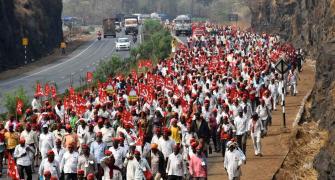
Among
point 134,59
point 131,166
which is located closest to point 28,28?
point 134,59

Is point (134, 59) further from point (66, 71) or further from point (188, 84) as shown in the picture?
point (188, 84)

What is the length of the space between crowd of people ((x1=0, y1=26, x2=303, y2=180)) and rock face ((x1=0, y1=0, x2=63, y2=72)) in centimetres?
3525

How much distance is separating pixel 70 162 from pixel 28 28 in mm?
61166

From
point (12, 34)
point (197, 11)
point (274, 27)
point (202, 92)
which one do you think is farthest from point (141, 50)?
point (197, 11)

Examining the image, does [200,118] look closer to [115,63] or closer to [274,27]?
[115,63]

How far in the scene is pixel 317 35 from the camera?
47.5 m

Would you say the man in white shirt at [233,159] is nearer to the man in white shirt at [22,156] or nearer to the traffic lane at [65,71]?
the man in white shirt at [22,156]

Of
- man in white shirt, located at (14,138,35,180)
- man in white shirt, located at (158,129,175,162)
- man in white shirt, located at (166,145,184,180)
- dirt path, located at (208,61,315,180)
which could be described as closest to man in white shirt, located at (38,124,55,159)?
man in white shirt, located at (14,138,35,180)

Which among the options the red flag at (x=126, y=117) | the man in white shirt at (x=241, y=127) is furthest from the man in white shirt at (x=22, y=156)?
the man in white shirt at (x=241, y=127)

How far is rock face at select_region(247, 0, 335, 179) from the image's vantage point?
16266 millimetres

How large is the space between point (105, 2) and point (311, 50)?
469 feet

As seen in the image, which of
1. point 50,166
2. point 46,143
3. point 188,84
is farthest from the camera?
point 188,84

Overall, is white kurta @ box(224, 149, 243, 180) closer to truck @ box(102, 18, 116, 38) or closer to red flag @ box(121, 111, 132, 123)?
red flag @ box(121, 111, 132, 123)

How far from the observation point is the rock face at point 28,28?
63.9 meters
